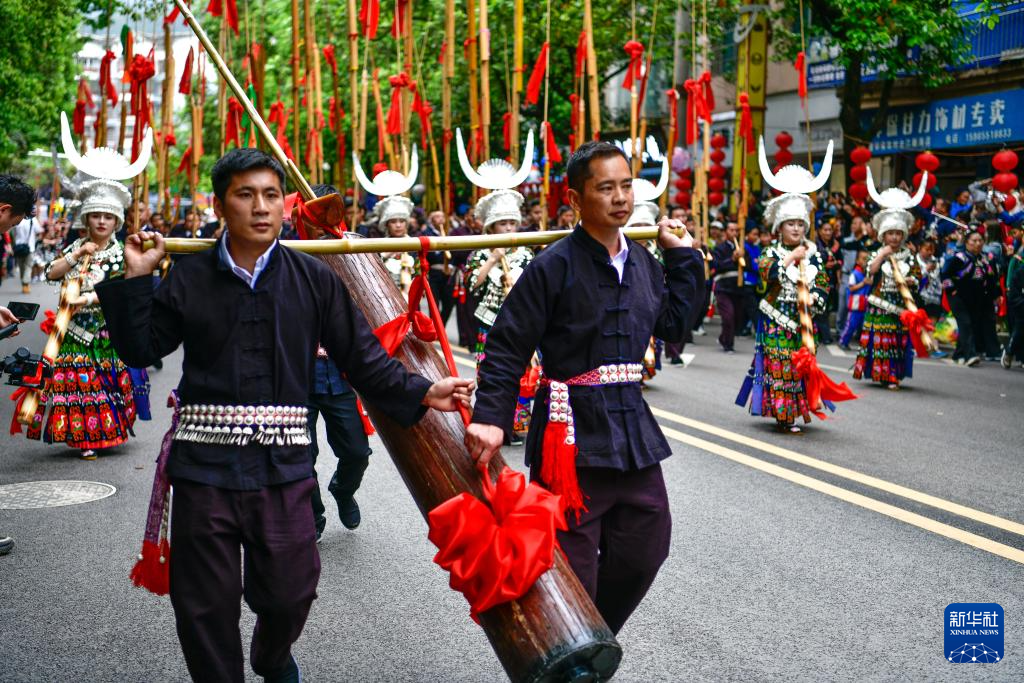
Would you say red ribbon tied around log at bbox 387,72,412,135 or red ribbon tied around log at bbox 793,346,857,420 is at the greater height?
red ribbon tied around log at bbox 387,72,412,135

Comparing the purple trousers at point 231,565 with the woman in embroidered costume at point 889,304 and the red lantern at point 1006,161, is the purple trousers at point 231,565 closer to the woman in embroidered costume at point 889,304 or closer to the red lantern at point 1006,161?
the woman in embroidered costume at point 889,304

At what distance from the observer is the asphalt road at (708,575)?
4.25m

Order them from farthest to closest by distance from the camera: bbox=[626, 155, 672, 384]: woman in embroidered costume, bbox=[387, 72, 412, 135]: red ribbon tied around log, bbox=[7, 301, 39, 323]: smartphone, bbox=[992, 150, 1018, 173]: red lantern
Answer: bbox=[992, 150, 1018, 173]: red lantern < bbox=[387, 72, 412, 135]: red ribbon tied around log < bbox=[626, 155, 672, 384]: woman in embroidered costume < bbox=[7, 301, 39, 323]: smartphone

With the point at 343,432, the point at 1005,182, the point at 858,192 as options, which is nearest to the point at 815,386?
the point at 343,432

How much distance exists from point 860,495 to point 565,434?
12.2ft

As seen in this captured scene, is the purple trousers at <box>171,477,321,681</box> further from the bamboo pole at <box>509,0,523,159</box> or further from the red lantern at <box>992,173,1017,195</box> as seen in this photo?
the red lantern at <box>992,173,1017,195</box>

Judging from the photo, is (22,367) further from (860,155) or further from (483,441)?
(860,155)

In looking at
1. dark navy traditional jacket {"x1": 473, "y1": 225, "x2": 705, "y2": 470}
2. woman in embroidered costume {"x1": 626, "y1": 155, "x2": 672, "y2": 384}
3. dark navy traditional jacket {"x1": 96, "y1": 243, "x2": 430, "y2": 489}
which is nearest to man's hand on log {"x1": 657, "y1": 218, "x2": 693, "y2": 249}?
dark navy traditional jacket {"x1": 473, "y1": 225, "x2": 705, "y2": 470}

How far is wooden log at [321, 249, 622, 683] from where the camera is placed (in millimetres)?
3211

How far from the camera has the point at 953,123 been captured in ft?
69.1

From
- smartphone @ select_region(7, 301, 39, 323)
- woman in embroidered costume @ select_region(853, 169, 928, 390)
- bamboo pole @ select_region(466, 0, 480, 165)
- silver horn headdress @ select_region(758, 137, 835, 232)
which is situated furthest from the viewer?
woman in embroidered costume @ select_region(853, 169, 928, 390)

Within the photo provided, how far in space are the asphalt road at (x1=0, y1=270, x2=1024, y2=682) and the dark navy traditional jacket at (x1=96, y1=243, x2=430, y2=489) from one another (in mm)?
1189

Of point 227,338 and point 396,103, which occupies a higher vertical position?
point 396,103

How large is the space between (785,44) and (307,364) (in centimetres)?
1956
